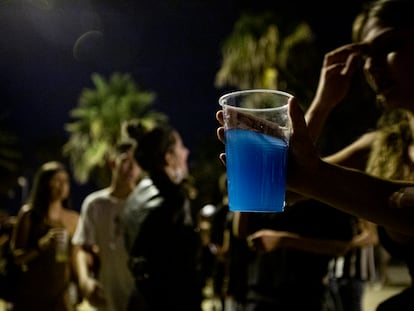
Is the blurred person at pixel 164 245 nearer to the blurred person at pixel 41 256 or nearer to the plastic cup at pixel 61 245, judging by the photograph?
the plastic cup at pixel 61 245

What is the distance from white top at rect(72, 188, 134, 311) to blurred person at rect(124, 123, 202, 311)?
0.63 m

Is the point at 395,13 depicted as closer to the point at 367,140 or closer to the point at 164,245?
the point at 367,140

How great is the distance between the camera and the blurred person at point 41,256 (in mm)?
4316

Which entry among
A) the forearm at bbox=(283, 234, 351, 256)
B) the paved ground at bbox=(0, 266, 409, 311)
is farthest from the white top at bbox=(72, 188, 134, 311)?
the paved ground at bbox=(0, 266, 409, 311)

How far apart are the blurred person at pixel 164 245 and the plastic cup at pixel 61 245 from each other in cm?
138

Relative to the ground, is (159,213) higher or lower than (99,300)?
higher

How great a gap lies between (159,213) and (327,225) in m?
0.95

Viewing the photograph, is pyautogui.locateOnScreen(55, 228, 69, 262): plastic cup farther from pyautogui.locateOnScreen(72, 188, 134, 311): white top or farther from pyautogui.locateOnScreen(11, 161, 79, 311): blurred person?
pyautogui.locateOnScreen(72, 188, 134, 311): white top

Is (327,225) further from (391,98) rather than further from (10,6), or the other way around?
(10,6)

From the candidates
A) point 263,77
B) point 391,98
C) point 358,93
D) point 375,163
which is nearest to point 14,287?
point 375,163

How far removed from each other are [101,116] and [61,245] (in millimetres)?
19020

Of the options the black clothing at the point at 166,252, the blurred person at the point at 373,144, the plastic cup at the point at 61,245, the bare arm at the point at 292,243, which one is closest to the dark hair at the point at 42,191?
the plastic cup at the point at 61,245

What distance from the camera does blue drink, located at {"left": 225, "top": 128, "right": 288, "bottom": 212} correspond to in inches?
46.8

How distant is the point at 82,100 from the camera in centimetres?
2447
